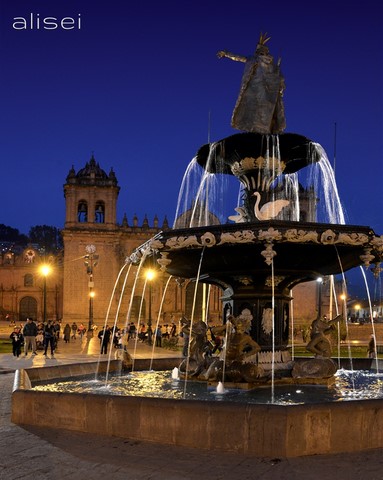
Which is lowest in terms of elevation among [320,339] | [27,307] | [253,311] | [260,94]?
[27,307]

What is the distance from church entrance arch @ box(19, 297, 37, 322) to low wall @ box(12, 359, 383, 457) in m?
58.8

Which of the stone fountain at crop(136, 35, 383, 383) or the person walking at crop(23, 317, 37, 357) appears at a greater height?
the stone fountain at crop(136, 35, 383, 383)

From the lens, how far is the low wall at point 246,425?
5.06 meters

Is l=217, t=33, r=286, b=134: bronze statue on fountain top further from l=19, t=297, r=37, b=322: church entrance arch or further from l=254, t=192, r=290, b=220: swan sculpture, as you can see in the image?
l=19, t=297, r=37, b=322: church entrance arch

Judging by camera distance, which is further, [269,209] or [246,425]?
[269,209]

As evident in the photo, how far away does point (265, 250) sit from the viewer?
7.31 meters

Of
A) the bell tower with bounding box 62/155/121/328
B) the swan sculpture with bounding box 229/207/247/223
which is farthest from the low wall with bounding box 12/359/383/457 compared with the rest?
the bell tower with bounding box 62/155/121/328

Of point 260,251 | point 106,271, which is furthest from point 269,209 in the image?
point 106,271

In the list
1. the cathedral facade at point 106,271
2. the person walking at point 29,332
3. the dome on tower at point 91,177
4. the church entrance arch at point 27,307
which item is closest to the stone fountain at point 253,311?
the person walking at point 29,332

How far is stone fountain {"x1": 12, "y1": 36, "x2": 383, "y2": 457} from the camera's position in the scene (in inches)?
203

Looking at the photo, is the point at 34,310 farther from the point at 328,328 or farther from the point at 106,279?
the point at 328,328

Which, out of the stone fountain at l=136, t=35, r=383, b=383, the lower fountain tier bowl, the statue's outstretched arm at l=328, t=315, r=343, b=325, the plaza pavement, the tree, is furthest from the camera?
the tree

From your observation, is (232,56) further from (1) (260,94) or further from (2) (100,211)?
(2) (100,211)

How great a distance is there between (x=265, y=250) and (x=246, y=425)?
2656 mm
